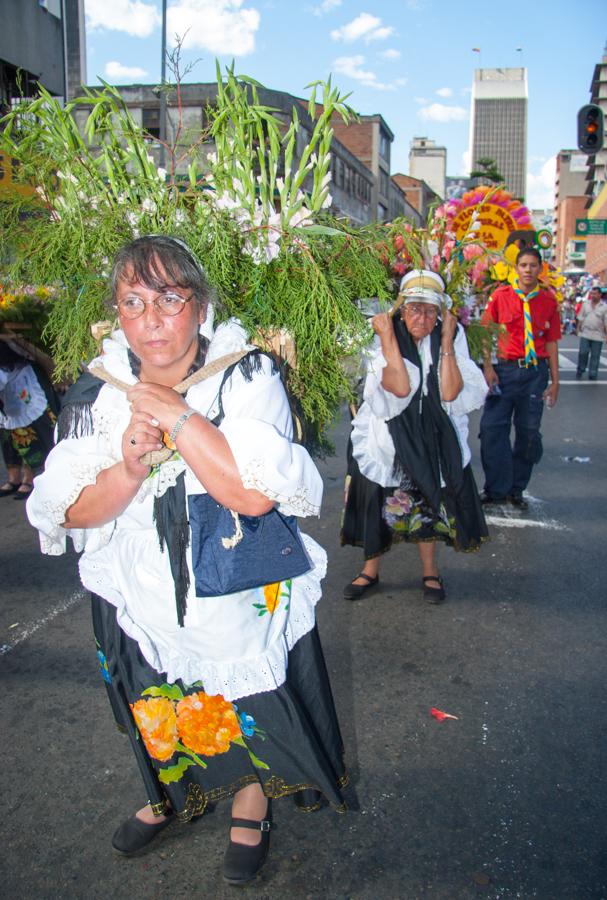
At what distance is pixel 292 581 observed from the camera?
86.5 inches

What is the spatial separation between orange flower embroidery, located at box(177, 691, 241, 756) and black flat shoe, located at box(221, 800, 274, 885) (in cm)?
32

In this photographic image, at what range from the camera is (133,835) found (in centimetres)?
237

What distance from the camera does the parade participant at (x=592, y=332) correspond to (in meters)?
15.0

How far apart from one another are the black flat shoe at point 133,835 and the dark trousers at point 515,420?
4280 millimetres

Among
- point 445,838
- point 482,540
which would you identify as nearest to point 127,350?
point 445,838

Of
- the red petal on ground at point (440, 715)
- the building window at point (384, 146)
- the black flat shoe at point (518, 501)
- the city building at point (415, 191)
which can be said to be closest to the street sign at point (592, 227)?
the black flat shoe at point (518, 501)

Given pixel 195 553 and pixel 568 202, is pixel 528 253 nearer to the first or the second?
pixel 195 553

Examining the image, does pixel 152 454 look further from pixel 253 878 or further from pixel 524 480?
pixel 524 480

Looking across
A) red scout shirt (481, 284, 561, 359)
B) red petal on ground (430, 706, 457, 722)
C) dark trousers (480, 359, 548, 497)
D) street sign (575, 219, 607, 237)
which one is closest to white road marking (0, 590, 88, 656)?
red petal on ground (430, 706, 457, 722)

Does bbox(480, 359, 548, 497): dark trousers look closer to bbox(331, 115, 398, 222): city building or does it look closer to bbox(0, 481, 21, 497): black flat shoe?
bbox(0, 481, 21, 497): black flat shoe

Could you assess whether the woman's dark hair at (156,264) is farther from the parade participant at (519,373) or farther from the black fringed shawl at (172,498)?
the parade participant at (519,373)

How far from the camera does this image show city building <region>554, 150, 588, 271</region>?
90706mm

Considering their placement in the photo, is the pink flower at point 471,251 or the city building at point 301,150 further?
the pink flower at point 471,251

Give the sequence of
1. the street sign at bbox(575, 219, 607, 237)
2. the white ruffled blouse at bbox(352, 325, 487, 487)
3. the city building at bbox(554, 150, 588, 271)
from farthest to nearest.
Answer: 1. the city building at bbox(554, 150, 588, 271)
2. the street sign at bbox(575, 219, 607, 237)
3. the white ruffled blouse at bbox(352, 325, 487, 487)
